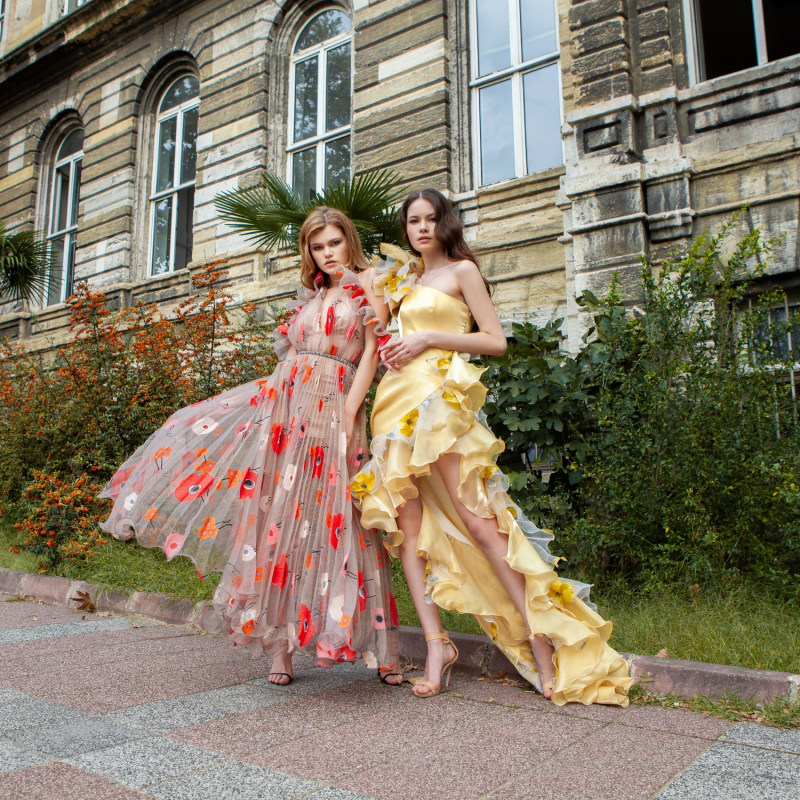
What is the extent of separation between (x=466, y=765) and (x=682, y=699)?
46.8 inches

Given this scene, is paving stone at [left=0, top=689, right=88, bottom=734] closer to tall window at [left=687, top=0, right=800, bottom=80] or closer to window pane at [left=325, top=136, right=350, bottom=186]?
tall window at [left=687, top=0, right=800, bottom=80]

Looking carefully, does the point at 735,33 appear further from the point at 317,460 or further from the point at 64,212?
the point at 64,212

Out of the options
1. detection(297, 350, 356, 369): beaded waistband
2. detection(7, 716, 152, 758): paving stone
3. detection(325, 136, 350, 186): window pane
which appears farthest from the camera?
detection(325, 136, 350, 186): window pane

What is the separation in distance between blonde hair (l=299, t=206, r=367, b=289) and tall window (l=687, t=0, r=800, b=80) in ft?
17.7

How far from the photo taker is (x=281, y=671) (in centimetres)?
324

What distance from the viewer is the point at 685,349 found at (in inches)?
178

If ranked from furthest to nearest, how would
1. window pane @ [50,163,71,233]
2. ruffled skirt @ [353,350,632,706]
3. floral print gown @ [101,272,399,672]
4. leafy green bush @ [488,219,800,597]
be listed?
1. window pane @ [50,163,71,233]
2. leafy green bush @ [488,219,800,597]
3. floral print gown @ [101,272,399,672]
4. ruffled skirt @ [353,350,632,706]

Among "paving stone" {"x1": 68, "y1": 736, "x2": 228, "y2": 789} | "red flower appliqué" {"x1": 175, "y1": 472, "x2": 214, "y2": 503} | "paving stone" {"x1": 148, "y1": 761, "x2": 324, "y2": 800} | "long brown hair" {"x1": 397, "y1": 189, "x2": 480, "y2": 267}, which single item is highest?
"long brown hair" {"x1": 397, "y1": 189, "x2": 480, "y2": 267}

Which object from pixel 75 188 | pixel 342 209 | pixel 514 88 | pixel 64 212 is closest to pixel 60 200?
pixel 64 212

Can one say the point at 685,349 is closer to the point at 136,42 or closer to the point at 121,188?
the point at 121,188

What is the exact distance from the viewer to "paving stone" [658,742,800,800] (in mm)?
1945

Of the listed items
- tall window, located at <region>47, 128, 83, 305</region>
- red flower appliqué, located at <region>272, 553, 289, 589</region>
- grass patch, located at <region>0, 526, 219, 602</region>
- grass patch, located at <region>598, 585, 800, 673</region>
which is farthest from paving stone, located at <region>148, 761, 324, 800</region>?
tall window, located at <region>47, 128, 83, 305</region>

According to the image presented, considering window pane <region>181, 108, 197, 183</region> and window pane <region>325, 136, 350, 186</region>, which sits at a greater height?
window pane <region>181, 108, 197, 183</region>

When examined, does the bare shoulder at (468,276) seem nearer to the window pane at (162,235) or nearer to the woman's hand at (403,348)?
the woman's hand at (403,348)
